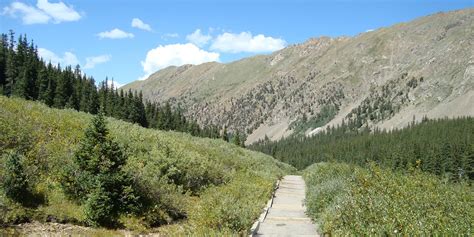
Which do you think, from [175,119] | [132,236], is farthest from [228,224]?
[175,119]

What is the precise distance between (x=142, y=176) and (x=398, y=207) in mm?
9731

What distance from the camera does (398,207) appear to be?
9.55 metres

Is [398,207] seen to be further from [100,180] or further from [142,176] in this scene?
[142,176]

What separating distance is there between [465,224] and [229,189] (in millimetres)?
12573

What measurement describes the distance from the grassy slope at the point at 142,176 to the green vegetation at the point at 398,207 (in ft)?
10.1

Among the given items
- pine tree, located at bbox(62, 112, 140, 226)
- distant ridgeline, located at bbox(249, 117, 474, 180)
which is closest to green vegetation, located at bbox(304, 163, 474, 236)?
pine tree, located at bbox(62, 112, 140, 226)

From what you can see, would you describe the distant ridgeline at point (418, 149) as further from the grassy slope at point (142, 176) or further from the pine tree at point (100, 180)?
the pine tree at point (100, 180)

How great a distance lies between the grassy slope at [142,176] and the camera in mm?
12469

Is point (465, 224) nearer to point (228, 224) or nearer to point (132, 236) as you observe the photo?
point (228, 224)

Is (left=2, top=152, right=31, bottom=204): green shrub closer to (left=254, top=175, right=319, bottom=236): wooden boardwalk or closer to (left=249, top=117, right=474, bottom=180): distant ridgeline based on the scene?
(left=254, top=175, right=319, bottom=236): wooden boardwalk

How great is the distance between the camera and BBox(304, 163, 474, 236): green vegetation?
8117 mm

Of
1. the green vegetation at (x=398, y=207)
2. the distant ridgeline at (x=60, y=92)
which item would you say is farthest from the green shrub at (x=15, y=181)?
the distant ridgeline at (x=60, y=92)

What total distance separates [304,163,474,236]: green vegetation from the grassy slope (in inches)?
122

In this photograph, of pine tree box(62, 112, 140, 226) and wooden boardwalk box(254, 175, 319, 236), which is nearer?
wooden boardwalk box(254, 175, 319, 236)
